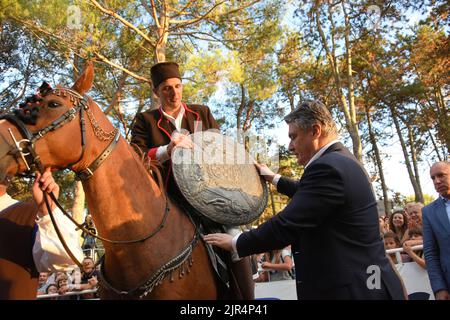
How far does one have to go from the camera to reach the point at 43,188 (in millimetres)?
2672

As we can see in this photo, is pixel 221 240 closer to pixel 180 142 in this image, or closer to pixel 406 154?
pixel 180 142

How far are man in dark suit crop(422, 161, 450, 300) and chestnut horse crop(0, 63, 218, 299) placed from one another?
8.45 feet

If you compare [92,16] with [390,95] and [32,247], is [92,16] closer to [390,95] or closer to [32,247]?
[32,247]

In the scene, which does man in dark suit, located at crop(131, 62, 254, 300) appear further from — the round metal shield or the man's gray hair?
the man's gray hair

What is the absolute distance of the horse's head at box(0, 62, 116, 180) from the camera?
7.92ft

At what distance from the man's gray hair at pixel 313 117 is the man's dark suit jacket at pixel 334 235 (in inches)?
10.1

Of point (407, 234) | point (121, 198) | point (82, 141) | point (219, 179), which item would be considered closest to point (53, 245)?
point (121, 198)

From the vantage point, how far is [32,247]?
3053 millimetres

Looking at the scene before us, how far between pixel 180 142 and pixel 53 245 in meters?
1.15

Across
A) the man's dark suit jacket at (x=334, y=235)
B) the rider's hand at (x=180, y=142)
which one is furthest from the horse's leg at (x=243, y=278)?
the rider's hand at (x=180, y=142)

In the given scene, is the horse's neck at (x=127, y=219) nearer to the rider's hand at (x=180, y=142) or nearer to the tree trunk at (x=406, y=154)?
the rider's hand at (x=180, y=142)

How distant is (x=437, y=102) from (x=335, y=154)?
24.2 m

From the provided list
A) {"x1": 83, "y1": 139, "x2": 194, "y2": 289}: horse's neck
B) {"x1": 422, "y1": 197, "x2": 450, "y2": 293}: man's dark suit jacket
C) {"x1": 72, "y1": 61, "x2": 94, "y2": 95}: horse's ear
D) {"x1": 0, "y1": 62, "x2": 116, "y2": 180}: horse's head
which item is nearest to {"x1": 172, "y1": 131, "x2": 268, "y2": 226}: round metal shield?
{"x1": 83, "y1": 139, "x2": 194, "y2": 289}: horse's neck
